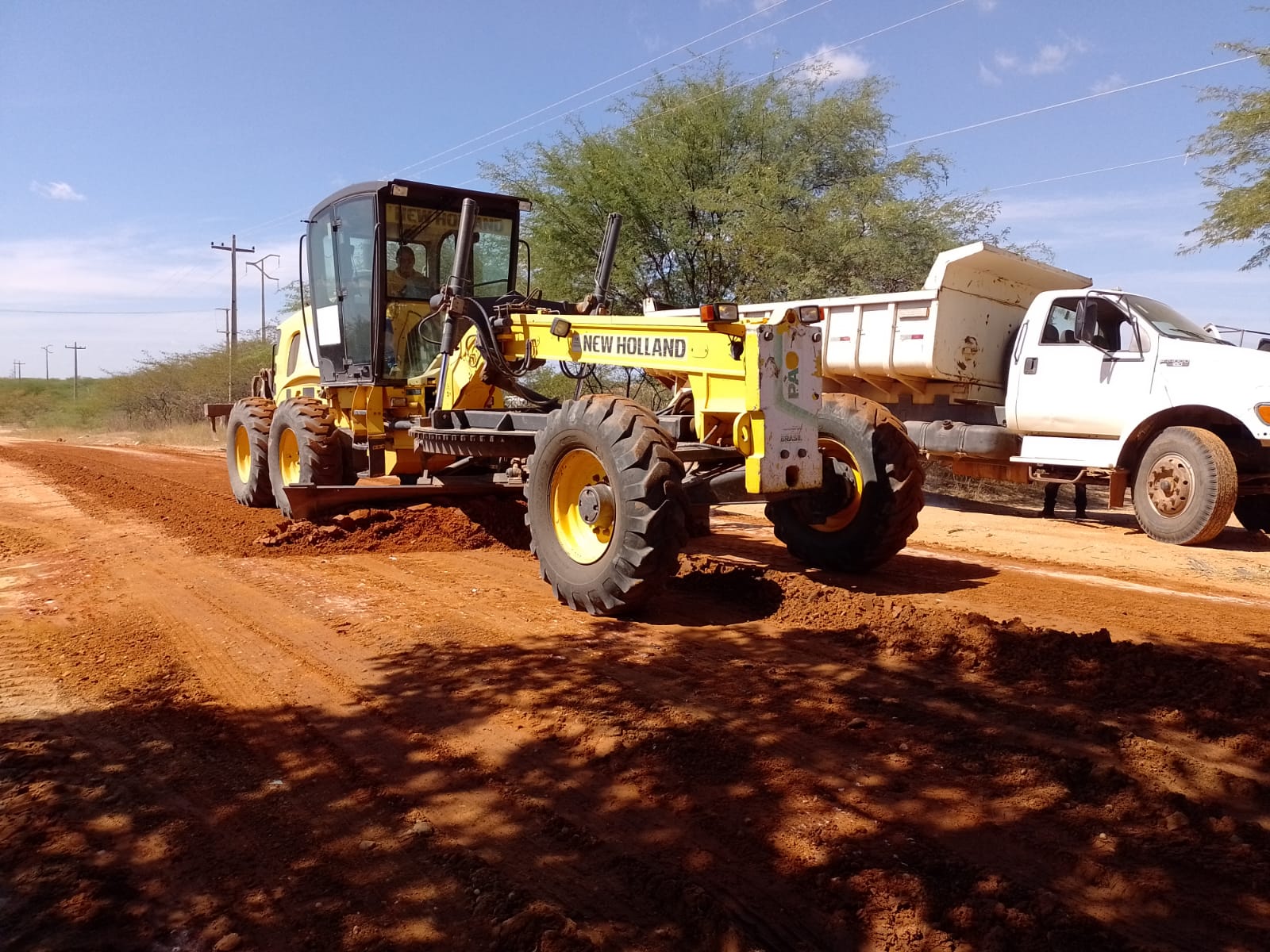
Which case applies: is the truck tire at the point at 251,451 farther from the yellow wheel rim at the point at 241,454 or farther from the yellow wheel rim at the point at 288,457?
the yellow wheel rim at the point at 288,457

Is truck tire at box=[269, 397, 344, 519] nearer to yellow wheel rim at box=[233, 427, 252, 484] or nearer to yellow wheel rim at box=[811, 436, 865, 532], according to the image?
yellow wheel rim at box=[233, 427, 252, 484]

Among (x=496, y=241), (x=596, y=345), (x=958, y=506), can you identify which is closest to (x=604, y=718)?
(x=596, y=345)

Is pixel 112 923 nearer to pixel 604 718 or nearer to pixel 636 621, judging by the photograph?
pixel 604 718

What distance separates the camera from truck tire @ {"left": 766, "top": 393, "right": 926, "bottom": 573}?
654cm

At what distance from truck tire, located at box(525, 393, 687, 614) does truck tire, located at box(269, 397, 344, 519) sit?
11.3ft

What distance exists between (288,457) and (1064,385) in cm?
851

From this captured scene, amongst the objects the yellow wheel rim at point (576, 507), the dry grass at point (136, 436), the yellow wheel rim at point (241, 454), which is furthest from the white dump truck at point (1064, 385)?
the dry grass at point (136, 436)

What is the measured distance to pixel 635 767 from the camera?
347 cm

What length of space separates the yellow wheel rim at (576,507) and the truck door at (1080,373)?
21.4 ft

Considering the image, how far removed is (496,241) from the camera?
30.9ft

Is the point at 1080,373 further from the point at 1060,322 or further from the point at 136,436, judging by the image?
the point at 136,436

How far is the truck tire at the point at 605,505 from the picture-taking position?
5320 millimetres

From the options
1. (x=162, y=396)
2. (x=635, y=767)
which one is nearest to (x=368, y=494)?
(x=635, y=767)

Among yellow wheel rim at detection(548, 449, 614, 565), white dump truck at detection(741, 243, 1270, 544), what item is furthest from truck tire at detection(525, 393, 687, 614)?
white dump truck at detection(741, 243, 1270, 544)
